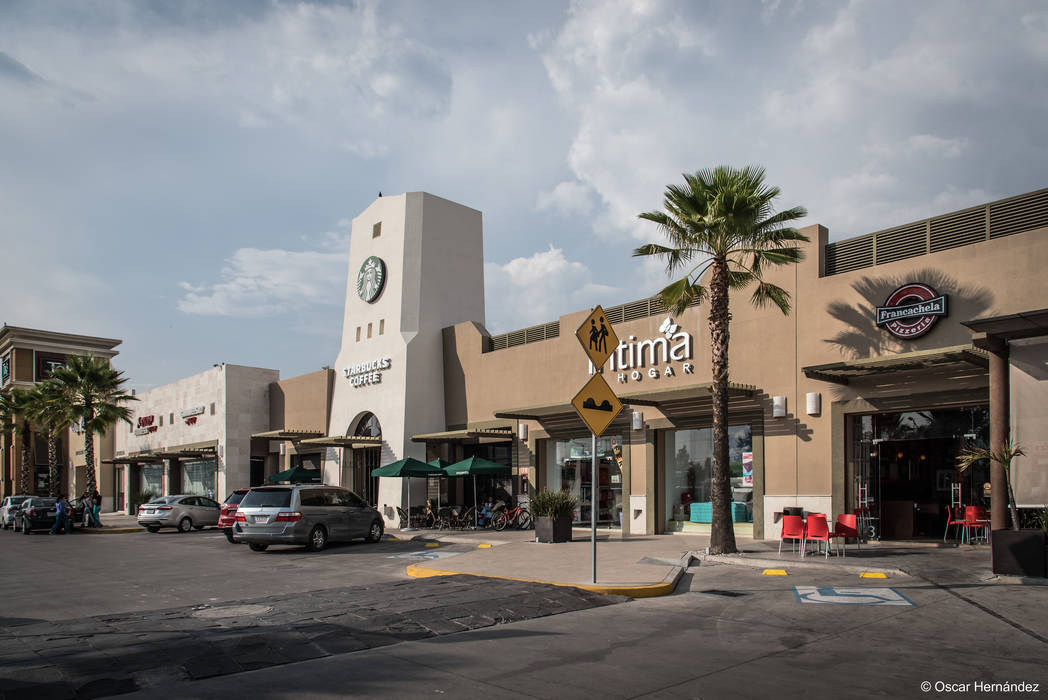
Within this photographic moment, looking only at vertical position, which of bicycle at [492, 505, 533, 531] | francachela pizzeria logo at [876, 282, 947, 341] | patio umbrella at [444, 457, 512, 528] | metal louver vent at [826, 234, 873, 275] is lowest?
bicycle at [492, 505, 533, 531]

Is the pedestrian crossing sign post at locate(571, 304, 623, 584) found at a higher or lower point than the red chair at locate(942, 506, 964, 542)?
higher

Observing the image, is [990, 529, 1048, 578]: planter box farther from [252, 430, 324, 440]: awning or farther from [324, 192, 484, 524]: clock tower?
[252, 430, 324, 440]: awning

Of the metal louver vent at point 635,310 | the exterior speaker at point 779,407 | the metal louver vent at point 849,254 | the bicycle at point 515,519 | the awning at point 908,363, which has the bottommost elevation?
the bicycle at point 515,519

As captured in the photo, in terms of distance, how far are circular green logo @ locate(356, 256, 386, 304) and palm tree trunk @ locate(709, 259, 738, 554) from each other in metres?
19.1

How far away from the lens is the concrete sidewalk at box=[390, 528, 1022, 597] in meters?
12.5

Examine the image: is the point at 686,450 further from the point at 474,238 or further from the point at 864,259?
the point at 474,238

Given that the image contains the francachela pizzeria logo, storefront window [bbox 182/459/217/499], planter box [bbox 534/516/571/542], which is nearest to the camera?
the francachela pizzeria logo

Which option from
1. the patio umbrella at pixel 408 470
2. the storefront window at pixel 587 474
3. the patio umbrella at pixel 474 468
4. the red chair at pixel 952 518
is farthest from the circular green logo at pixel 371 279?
the red chair at pixel 952 518

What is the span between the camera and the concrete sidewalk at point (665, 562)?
12.5 meters

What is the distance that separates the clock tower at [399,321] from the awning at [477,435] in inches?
66.8

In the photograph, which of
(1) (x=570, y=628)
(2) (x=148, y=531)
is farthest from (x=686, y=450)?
(2) (x=148, y=531)

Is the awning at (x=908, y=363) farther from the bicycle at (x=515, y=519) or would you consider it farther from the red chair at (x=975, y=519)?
the bicycle at (x=515, y=519)

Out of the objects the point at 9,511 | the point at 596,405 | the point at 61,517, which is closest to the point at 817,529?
the point at 596,405

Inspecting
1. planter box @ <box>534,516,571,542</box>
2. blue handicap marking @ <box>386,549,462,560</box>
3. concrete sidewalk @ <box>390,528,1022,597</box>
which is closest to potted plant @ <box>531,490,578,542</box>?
planter box @ <box>534,516,571,542</box>
